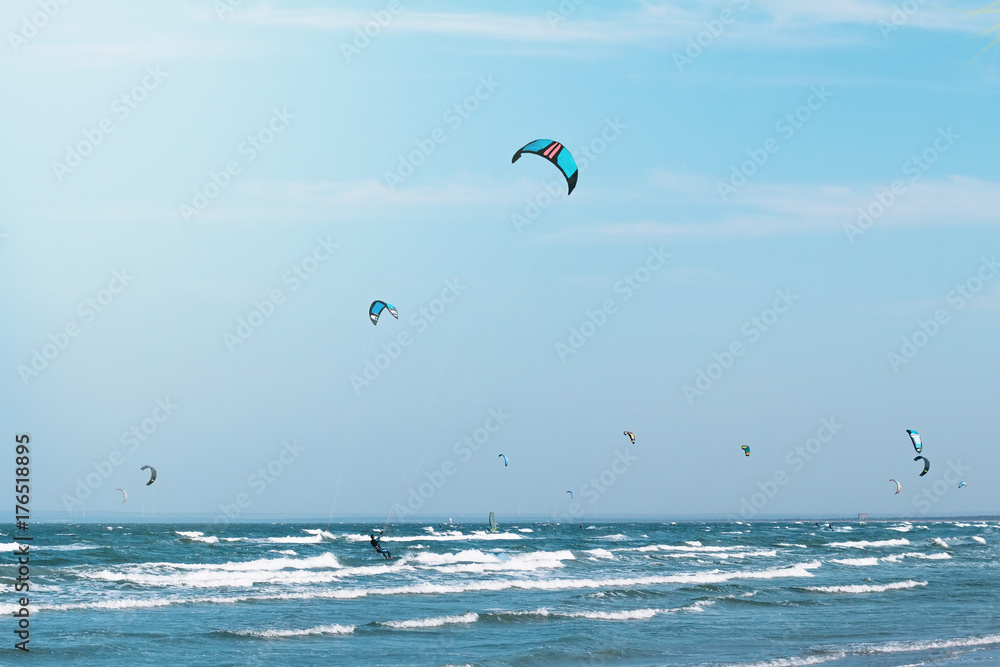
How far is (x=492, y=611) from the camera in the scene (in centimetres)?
2184

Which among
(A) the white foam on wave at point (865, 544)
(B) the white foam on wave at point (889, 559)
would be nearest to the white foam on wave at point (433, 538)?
(A) the white foam on wave at point (865, 544)

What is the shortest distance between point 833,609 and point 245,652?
14.0 metres

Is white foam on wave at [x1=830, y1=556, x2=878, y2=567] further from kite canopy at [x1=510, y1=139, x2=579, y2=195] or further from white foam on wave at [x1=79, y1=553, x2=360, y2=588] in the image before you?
kite canopy at [x1=510, y1=139, x2=579, y2=195]

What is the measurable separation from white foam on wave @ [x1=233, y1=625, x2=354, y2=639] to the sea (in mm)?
37

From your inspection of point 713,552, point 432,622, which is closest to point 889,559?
point 713,552

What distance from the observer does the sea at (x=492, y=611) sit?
54.6 ft

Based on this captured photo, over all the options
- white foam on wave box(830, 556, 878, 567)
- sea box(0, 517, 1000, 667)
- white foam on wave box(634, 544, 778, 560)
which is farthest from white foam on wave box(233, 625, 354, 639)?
white foam on wave box(830, 556, 878, 567)

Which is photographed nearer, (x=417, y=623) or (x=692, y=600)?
(x=417, y=623)

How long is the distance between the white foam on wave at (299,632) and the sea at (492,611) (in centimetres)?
4

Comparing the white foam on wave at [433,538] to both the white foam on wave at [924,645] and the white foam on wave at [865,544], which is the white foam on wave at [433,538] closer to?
the white foam on wave at [865,544]

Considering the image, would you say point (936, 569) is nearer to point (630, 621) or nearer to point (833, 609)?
point (833, 609)

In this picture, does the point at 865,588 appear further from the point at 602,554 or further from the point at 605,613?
the point at 602,554

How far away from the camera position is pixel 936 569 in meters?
38.1

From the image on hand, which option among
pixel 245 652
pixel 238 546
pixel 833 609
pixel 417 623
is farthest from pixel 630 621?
pixel 238 546
